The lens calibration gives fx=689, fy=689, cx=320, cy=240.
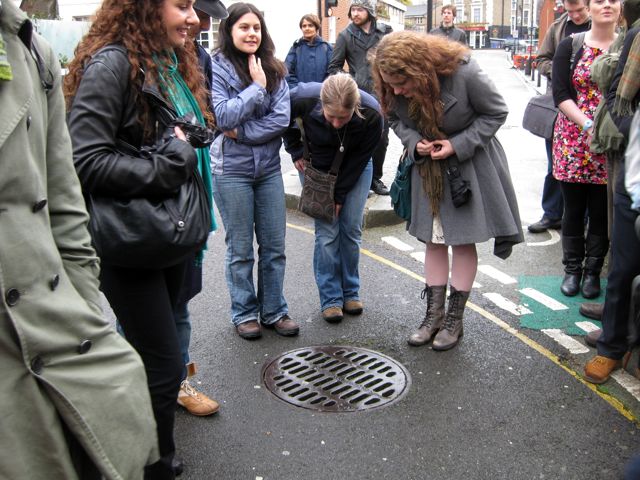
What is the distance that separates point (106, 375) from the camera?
178cm

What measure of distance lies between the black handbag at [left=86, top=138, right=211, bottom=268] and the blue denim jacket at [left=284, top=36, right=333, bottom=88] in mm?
6553

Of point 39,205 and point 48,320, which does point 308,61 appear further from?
point 48,320

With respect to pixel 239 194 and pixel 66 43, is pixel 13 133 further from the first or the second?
pixel 66 43

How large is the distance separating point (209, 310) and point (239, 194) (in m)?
1.14

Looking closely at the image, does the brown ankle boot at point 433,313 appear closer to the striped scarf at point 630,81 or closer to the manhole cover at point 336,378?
the manhole cover at point 336,378

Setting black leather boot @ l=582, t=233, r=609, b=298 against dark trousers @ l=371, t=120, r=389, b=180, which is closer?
black leather boot @ l=582, t=233, r=609, b=298

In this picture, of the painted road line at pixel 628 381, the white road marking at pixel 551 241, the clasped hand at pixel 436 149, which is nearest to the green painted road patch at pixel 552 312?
the painted road line at pixel 628 381

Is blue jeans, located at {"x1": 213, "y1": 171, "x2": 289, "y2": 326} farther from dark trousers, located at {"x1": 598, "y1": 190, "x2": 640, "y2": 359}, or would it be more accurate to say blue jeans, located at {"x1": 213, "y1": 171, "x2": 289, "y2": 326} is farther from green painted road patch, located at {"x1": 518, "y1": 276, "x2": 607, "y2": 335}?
dark trousers, located at {"x1": 598, "y1": 190, "x2": 640, "y2": 359}

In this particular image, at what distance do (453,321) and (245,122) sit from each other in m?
1.79

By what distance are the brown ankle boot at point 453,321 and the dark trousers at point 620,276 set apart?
0.85 m

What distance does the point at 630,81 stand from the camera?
3.39m

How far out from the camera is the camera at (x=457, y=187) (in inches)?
160

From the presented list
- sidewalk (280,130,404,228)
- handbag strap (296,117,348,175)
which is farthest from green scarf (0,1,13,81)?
sidewalk (280,130,404,228)

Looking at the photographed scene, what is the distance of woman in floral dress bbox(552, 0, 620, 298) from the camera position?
15.6 feet
